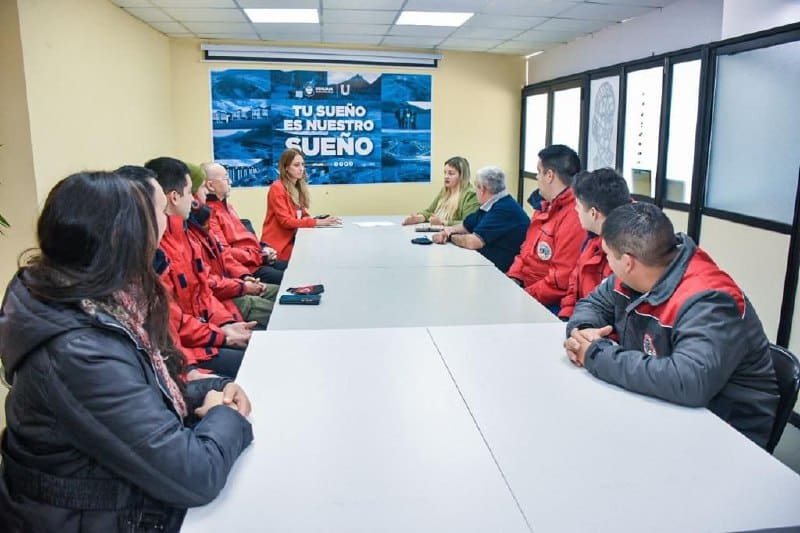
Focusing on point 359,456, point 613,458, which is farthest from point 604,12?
point 359,456

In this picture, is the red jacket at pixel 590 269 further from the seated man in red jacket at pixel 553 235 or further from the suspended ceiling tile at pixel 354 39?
the suspended ceiling tile at pixel 354 39

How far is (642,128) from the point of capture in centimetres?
504

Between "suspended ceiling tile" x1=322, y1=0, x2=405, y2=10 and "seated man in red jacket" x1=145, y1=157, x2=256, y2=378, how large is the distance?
2648 mm

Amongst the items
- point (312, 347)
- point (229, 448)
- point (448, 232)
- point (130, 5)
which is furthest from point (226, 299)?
point (130, 5)

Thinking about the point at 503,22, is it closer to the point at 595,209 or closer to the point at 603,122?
the point at 603,122

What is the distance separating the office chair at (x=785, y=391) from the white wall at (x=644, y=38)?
130 inches

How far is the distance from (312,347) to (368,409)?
51 cm

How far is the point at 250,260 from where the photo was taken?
13.4 ft

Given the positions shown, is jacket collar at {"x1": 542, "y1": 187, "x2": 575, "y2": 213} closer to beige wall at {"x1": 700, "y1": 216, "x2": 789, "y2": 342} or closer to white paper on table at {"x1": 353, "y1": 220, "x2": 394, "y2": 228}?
beige wall at {"x1": 700, "y1": 216, "x2": 789, "y2": 342}

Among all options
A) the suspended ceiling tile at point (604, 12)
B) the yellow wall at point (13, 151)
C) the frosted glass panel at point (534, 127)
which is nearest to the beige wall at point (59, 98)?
the yellow wall at point (13, 151)

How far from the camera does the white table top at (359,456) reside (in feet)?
3.54

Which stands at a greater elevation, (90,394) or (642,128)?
(642,128)

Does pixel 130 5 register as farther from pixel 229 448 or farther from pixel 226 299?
pixel 229 448

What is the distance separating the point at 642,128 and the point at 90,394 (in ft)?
16.2
